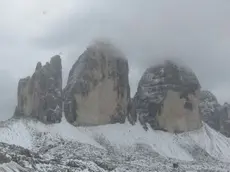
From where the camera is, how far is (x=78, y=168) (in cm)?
18012

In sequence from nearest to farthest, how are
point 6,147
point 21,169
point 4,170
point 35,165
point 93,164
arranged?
1. point 4,170
2. point 21,169
3. point 35,165
4. point 6,147
5. point 93,164

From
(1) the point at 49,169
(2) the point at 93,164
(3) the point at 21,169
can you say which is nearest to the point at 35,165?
(1) the point at 49,169

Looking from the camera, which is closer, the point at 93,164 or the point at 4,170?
the point at 4,170

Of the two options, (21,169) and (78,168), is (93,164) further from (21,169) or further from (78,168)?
(21,169)

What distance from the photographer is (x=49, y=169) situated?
15925cm

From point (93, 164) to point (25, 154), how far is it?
37926 mm

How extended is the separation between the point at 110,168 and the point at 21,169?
6911 cm

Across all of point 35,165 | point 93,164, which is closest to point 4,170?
point 35,165

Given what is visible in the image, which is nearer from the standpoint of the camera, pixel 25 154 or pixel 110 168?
pixel 25 154

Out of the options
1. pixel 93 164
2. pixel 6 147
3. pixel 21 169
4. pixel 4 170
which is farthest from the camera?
pixel 93 164

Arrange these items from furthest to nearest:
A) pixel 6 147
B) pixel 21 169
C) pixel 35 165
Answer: pixel 6 147, pixel 35 165, pixel 21 169

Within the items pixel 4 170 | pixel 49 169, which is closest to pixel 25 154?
pixel 49 169

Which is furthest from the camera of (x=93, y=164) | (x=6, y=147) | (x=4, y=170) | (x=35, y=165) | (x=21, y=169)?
(x=93, y=164)

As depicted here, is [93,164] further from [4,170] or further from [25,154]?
[4,170]
